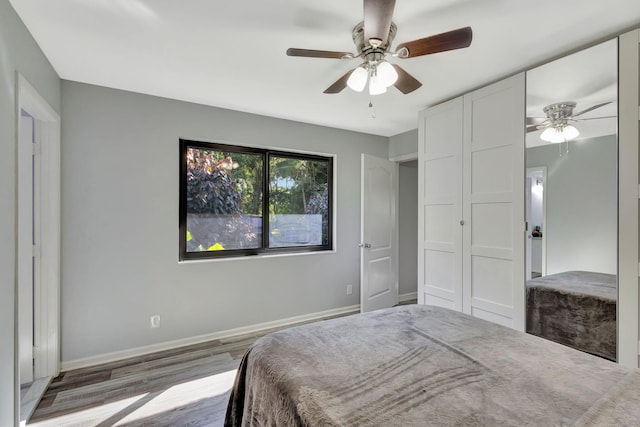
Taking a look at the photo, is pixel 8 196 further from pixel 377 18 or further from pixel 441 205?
pixel 441 205

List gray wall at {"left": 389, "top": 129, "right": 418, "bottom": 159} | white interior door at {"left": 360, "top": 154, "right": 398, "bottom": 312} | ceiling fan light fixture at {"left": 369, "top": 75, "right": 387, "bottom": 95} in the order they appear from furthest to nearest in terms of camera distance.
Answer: gray wall at {"left": 389, "top": 129, "right": 418, "bottom": 159} < white interior door at {"left": 360, "top": 154, "right": 398, "bottom": 312} < ceiling fan light fixture at {"left": 369, "top": 75, "right": 387, "bottom": 95}

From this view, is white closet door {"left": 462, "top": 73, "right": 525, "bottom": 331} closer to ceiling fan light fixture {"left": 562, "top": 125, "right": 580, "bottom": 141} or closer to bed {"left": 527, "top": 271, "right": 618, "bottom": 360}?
bed {"left": 527, "top": 271, "right": 618, "bottom": 360}

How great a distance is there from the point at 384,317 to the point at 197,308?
2.11 meters

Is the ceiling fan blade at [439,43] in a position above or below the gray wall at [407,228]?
above

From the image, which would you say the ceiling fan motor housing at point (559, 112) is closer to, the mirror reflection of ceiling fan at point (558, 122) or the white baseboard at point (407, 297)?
the mirror reflection of ceiling fan at point (558, 122)

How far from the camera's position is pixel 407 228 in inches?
182

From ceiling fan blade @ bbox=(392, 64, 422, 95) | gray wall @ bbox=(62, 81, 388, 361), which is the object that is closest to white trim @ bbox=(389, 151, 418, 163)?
gray wall @ bbox=(62, 81, 388, 361)

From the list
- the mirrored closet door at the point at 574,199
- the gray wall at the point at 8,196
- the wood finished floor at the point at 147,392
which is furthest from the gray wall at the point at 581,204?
the gray wall at the point at 8,196

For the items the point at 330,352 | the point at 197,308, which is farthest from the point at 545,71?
the point at 197,308

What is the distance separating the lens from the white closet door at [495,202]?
7.70 ft

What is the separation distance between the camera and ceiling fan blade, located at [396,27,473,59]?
4.80ft

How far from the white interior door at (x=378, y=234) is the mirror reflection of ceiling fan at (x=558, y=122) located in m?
1.70

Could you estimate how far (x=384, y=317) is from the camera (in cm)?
178

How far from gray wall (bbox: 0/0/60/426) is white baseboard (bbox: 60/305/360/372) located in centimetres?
100
